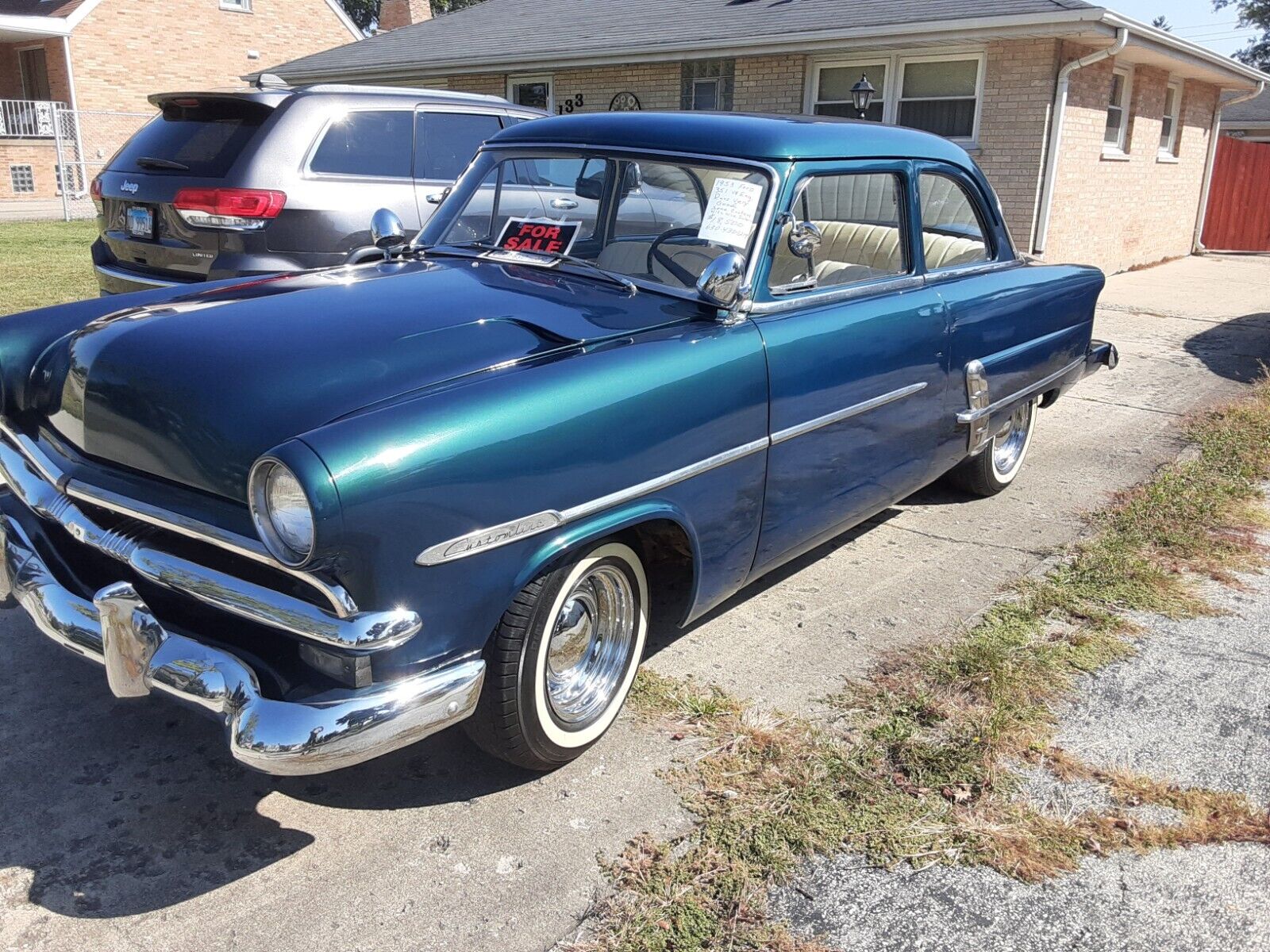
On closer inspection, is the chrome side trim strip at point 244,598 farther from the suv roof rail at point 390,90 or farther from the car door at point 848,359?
the suv roof rail at point 390,90

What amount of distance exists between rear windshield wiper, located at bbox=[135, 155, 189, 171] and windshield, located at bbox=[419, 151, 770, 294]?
8.07 feet

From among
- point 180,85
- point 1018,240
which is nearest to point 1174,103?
point 1018,240

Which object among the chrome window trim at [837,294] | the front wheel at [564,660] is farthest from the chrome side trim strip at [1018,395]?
the front wheel at [564,660]

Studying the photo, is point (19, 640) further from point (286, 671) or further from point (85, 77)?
point (85, 77)

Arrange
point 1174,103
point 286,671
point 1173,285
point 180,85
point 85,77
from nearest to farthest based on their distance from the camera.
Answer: point 286,671
point 1173,285
point 1174,103
point 85,77
point 180,85

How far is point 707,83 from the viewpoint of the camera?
1393 cm

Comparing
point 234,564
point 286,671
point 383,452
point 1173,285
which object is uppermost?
point 383,452

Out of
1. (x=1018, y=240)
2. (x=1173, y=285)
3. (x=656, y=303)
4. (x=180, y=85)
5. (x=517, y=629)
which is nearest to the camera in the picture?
(x=517, y=629)

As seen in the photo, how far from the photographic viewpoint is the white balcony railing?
22.0m

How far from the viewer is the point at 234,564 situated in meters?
2.46

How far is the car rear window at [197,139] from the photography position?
565cm

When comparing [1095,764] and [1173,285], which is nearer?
[1095,764]

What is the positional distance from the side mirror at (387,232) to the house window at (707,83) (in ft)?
34.7

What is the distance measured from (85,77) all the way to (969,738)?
2567cm
